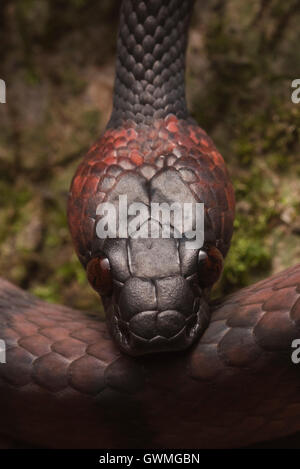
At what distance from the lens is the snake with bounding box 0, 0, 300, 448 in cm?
192

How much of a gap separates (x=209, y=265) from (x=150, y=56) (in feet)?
4.16

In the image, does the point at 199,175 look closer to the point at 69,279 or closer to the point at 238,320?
the point at 238,320

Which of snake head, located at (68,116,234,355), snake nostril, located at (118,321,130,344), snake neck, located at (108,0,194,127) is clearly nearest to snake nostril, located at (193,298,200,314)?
snake head, located at (68,116,234,355)

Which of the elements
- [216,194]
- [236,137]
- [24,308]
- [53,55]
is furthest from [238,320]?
[53,55]

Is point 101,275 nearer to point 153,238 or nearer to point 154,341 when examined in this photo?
point 153,238

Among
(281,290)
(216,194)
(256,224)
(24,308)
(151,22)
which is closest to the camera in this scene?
(281,290)

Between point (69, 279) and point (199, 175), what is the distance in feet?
4.89

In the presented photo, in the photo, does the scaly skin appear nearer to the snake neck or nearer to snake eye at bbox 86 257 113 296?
snake eye at bbox 86 257 113 296

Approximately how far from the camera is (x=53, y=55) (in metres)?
3.71

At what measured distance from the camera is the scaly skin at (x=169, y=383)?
1.92 m

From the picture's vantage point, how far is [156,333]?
6.17ft

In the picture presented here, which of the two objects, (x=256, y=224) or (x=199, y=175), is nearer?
(x=199, y=175)

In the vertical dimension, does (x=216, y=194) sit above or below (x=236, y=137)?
below

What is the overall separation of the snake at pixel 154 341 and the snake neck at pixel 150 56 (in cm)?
43
